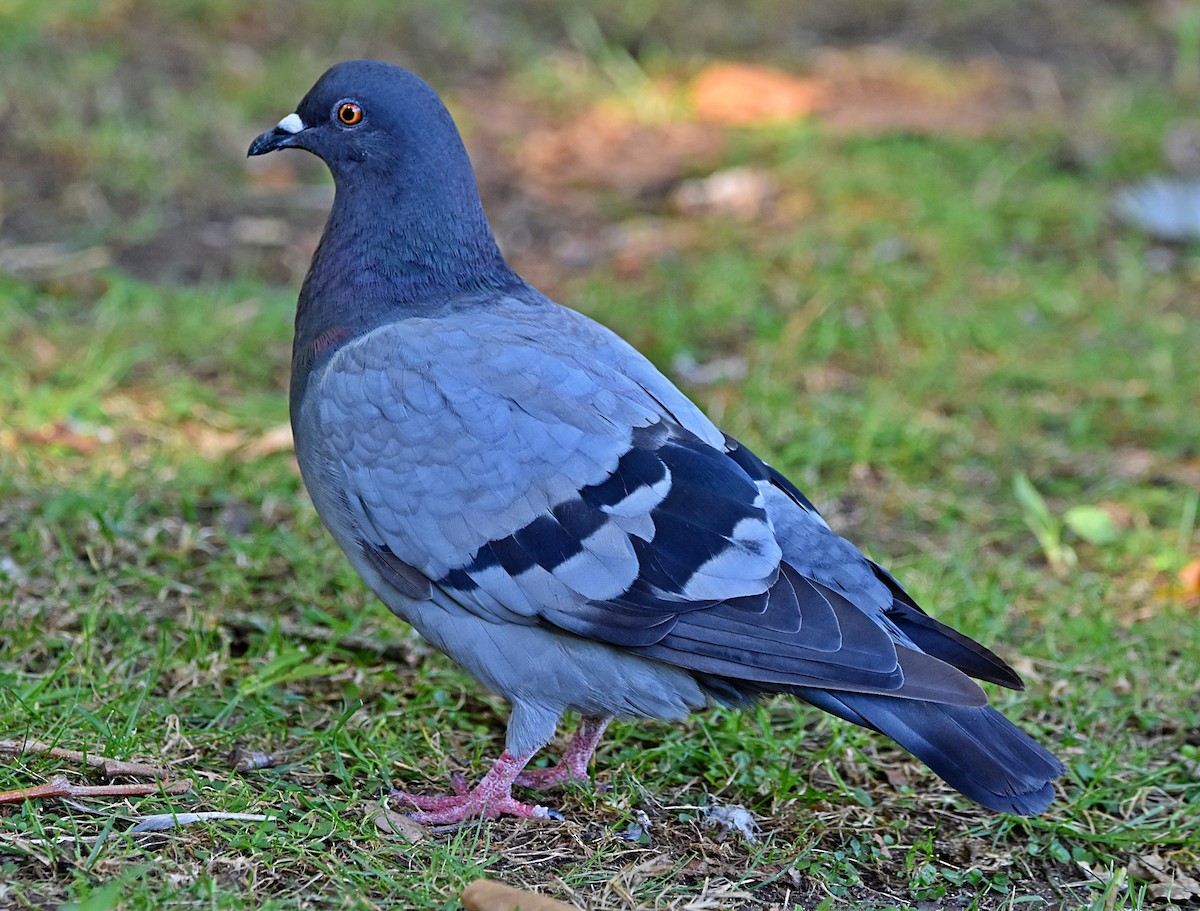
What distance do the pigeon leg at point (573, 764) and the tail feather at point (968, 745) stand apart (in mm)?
636

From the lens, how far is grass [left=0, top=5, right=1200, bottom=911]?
10.0 ft

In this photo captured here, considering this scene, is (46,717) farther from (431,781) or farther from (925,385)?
(925,385)

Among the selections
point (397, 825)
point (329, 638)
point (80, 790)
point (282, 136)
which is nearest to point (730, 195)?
point (282, 136)

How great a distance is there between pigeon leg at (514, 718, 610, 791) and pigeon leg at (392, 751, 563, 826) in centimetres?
11

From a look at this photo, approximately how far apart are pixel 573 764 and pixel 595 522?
2.24ft

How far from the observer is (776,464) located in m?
5.08

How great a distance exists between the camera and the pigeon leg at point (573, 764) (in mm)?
3431

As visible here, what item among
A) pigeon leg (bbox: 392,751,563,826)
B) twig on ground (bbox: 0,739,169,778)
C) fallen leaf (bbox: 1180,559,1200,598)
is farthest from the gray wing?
fallen leaf (bbox: 1180,559,1200,598)

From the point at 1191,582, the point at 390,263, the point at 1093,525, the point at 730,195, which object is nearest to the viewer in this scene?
the point at 390,263

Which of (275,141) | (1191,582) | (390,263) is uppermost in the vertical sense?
(275,141)

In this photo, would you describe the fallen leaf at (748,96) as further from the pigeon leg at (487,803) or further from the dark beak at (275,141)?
the pigeon leg at (487,803)

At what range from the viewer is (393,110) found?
3.73 meters

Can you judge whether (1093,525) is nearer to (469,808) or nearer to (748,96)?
(469,808)

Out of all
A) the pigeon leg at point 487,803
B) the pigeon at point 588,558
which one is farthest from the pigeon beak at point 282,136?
the pigeon leg at point 487,803
